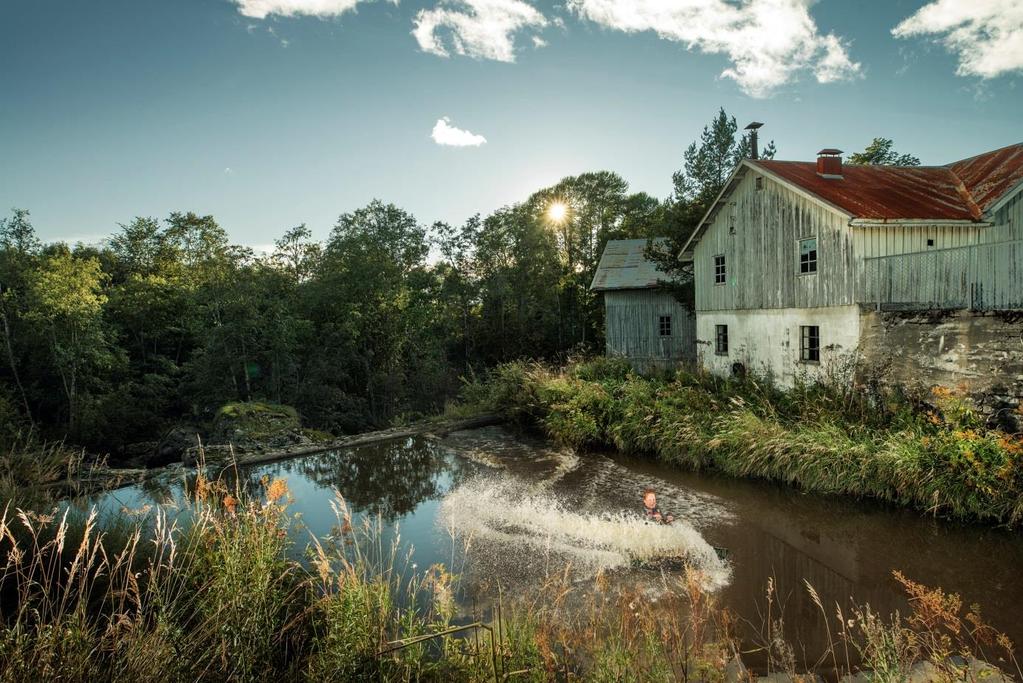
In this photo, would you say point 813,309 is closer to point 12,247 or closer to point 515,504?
point 515,504

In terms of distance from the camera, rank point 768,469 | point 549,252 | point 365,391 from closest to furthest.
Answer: point 768,469 → point 365,391 → point 549,252

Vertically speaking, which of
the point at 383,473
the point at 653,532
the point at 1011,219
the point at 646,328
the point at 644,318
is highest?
the point at 1011,219

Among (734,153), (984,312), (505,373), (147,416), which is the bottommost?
(147,416)

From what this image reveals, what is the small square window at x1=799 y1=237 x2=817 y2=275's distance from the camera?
48.1 ft

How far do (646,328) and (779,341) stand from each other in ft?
27.5

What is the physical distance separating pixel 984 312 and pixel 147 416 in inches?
1173

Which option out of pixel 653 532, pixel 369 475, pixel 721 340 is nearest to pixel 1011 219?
pixel 721 340

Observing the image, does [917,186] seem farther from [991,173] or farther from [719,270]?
[719,270]

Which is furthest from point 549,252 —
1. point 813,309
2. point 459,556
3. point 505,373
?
point 459,556

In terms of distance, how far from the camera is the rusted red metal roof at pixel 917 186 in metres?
13.6

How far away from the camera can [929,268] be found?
38.8 ft

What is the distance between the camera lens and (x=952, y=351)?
10812mm

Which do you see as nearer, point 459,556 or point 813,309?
point 459,556

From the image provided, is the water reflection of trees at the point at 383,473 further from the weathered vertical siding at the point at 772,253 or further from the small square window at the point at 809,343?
the weathered vertical siding at the point at 772,253
